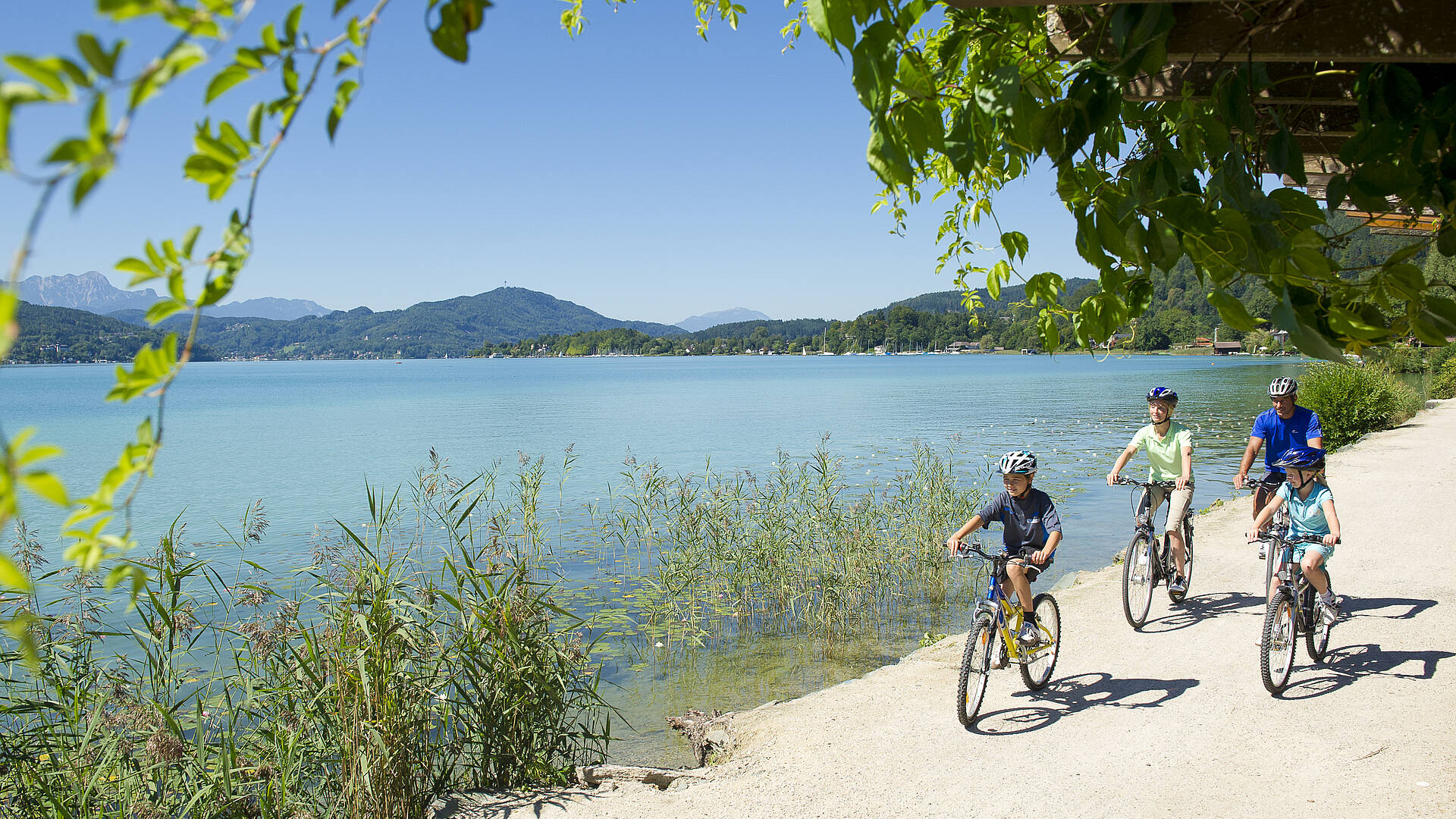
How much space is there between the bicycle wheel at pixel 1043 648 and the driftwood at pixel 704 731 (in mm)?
2329

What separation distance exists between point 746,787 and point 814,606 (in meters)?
5.30

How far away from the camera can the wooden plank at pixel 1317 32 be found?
67.7 inches

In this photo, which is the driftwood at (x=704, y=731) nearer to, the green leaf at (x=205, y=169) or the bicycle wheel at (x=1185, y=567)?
the bicycle wheel at (x=1185, y=567)

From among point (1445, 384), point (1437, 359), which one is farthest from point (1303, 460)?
point (1437, 359)

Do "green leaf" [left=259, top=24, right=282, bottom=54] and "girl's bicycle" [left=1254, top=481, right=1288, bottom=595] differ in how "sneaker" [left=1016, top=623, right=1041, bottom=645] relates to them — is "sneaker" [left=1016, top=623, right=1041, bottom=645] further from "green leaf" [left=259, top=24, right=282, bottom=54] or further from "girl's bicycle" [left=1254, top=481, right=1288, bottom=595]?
"green leaf" [left=259, top=24, right=282, bottom=54]

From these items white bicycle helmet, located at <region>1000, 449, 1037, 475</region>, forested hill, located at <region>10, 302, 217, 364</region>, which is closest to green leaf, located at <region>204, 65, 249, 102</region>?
white bicycle helmet, located at <region>1000, 449, 1037, 475</region>

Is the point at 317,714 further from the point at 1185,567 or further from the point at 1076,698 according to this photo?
the point at 1185,567

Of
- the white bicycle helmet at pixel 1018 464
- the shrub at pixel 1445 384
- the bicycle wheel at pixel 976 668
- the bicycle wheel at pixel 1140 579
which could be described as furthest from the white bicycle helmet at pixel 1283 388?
the shrub at pixel 1445 384

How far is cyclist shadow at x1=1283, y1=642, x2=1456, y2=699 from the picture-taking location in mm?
6410

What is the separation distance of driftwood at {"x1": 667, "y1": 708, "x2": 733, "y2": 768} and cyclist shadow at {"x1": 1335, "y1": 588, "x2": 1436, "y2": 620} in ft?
19.1

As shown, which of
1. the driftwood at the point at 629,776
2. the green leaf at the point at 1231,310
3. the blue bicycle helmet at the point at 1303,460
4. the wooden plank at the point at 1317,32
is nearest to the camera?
the green leaf at the point at 1231,310

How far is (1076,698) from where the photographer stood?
660 centimetres

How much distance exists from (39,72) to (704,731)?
6842 mm

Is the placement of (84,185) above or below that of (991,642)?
above
